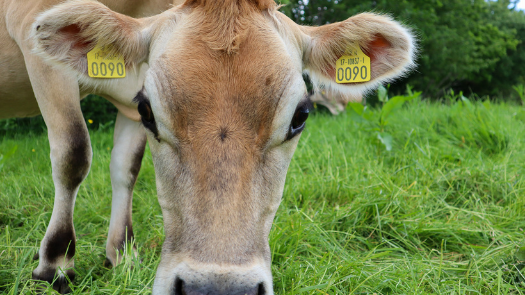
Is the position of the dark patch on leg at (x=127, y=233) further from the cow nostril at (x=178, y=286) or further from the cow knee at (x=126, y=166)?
the cow nostril at (x=178, y=286)

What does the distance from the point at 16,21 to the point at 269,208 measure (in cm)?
197

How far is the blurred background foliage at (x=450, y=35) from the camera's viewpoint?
1391 centimetres

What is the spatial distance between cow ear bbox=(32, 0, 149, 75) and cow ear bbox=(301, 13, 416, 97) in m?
0.88

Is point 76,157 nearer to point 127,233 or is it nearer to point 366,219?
point 127,233

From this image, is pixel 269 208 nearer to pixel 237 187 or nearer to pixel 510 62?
pixel 237 187

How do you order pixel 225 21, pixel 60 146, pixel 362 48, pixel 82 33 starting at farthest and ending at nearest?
pixel 60 146
pixel 362 48
pixel 82 33
pixel 225 21

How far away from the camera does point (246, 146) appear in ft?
5.06

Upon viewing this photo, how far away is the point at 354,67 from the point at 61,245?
6.34 feet

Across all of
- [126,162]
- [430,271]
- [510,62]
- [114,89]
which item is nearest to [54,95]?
[114,89]

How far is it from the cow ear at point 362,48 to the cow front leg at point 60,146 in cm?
135

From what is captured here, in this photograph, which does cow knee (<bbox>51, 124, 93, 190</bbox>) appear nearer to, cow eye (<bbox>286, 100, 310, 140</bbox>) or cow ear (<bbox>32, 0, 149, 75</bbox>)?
cow ear (<bbox>32, 0, 149, 75</bbox>)

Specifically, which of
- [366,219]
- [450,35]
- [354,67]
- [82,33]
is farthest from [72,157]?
[450,35]

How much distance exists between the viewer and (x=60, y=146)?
7.81ft

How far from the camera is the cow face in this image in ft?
4.72
